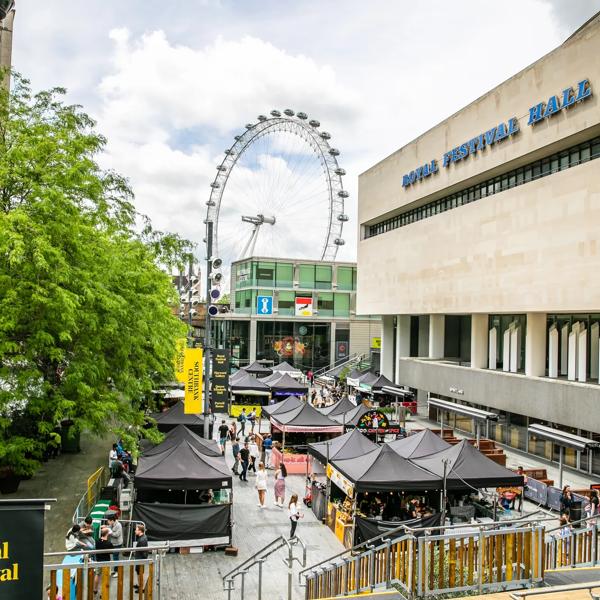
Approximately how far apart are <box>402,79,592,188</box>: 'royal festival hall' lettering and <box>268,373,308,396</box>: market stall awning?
1625 centimetres

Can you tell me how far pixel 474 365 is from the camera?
3641cm

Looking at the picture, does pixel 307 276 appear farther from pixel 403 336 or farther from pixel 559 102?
pixel 559 102

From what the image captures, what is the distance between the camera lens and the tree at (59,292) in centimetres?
1452

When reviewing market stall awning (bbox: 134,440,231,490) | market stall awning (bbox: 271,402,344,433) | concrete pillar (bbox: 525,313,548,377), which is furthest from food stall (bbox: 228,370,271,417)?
market stall awning (bbox: 134,440,231,490)

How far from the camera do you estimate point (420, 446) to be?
18.8 meters

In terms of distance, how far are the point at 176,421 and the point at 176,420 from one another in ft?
0.19

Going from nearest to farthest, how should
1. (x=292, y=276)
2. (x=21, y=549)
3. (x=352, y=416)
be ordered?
(x=21, y=549), (x=352, y=416), (x=292, y=276)

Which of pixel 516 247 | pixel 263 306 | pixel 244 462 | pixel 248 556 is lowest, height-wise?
pixel 248 556

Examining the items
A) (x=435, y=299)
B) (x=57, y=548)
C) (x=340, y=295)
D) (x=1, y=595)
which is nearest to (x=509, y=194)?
(x=435, y=299)

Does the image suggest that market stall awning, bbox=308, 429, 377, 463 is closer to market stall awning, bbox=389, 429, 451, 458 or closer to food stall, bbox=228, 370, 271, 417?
market stall awning, bbox=389, 429, 451, 458

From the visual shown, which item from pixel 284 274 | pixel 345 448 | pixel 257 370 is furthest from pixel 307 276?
pixel 345 448

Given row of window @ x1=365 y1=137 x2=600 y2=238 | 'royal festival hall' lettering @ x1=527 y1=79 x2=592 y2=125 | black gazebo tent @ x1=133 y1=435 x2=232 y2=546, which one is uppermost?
'royal festival hall' lettering @ x1=527 y1=79 x2=592 y2=125

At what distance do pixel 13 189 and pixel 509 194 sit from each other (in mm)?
23727

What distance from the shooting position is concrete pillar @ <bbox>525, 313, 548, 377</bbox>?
30156 millimetres
